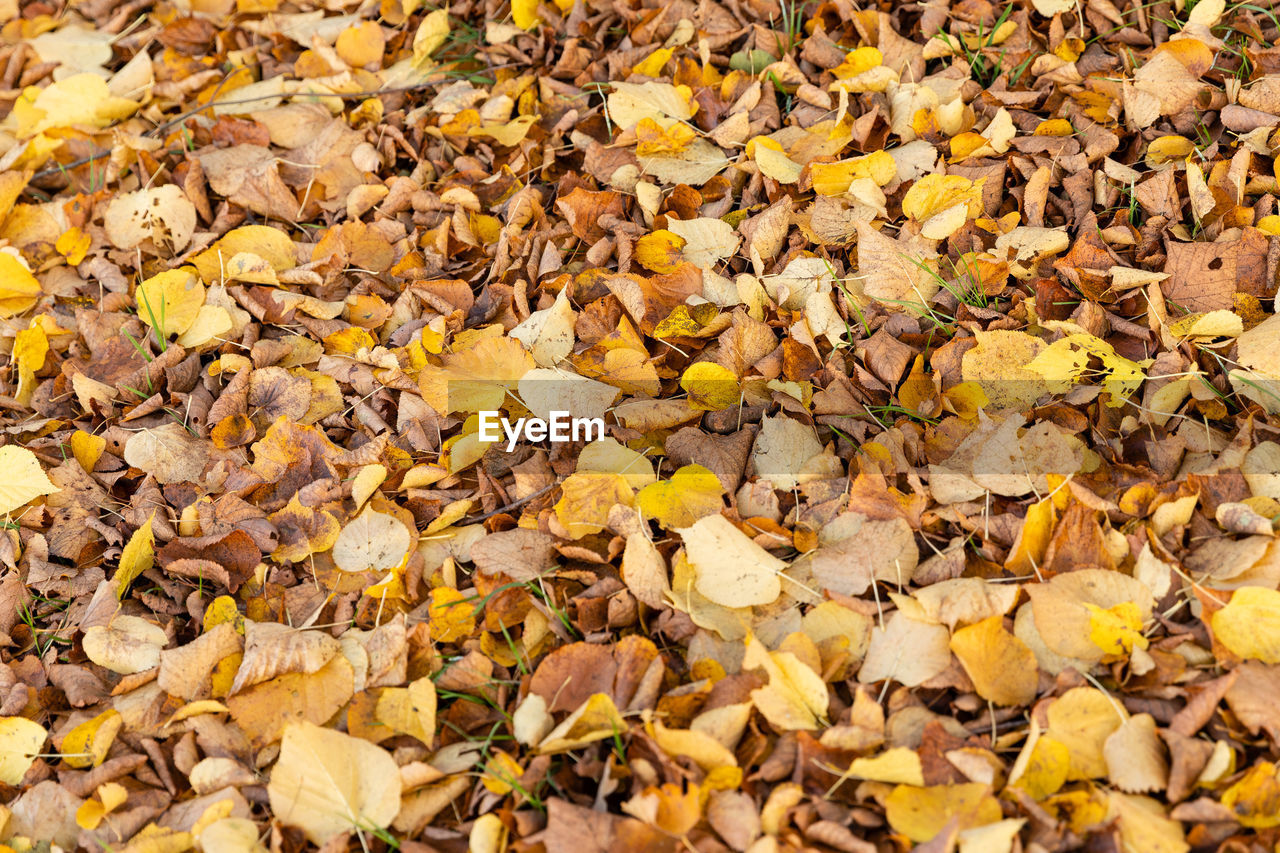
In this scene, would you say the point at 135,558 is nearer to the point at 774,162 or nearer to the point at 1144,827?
the point at 774,162

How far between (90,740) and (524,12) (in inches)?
66.4

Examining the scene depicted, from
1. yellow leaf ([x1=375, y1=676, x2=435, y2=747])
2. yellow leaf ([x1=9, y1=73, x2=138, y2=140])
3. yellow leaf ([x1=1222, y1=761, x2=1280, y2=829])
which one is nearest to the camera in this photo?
yellow leaf ([x1=1222, y1=761, x2=1280, y2=829])

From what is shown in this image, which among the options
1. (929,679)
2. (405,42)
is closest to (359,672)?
(929,679)

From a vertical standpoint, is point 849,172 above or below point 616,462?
above

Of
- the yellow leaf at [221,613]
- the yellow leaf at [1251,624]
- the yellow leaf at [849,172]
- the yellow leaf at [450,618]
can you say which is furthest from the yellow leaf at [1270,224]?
the yellow leaf at [221,613]

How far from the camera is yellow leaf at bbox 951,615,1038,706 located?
1.12 meters

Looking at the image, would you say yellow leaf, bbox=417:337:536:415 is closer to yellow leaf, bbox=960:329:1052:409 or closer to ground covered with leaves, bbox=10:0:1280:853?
ground covered with leaves, bbox=10:0:1280:853

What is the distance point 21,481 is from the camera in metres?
1.55

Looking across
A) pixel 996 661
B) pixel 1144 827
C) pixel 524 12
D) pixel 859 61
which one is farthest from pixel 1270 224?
pixel 524 12

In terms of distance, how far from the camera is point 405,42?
226cm

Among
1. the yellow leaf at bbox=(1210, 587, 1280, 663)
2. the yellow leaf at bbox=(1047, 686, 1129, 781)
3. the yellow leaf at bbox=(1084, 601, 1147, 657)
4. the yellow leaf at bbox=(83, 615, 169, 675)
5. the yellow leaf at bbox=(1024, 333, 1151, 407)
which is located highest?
the yellow leaf at bbox=(1024, 333, 1151, 407)

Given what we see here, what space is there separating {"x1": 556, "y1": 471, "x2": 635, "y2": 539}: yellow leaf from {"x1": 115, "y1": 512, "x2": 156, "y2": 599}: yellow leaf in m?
0.66

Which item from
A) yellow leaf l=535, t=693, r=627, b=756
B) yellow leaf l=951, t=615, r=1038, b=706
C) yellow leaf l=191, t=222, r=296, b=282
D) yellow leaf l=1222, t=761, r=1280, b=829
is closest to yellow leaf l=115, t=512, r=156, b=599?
yellow leaf l=191, t=222, r=296, b=282

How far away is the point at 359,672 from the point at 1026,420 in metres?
1.05
